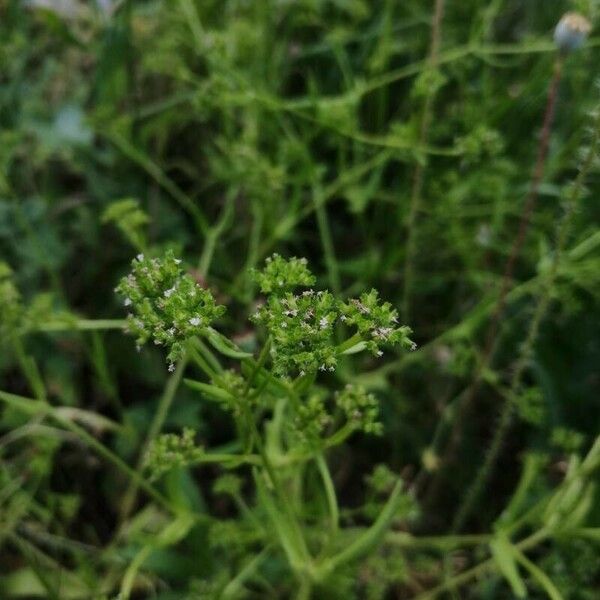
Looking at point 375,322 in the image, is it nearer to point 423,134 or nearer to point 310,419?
point 310,419

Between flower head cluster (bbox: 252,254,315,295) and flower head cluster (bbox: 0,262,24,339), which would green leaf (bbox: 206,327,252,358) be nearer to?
flower head cluster (bbox: 252,254,315,295)

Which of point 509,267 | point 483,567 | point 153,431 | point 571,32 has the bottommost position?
point 483,567

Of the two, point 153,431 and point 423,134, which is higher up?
point 423,134

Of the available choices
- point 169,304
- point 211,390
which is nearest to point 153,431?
point 211,390

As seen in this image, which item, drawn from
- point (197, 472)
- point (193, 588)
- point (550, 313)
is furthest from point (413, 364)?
point (193, 588)

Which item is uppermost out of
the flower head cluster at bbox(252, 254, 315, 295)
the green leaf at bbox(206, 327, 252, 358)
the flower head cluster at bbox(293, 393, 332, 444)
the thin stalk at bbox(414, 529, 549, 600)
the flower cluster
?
the flower head cluster at bbox(252, 254, 315, 295)

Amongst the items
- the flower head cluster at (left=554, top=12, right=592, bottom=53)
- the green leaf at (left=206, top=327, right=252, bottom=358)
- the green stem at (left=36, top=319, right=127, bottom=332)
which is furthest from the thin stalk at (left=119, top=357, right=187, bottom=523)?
the flower head cluster at (left=554, top=12, right=592, bottom=53)

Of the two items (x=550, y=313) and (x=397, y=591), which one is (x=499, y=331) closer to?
(x=550, y=313)
